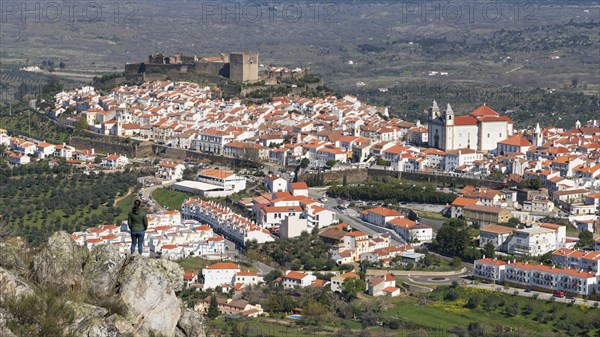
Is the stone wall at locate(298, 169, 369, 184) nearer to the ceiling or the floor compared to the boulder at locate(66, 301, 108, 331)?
nearer to the floor

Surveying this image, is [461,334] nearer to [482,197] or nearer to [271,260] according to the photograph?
[271,260]

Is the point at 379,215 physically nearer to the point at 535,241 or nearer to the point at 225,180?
the point at 535,241

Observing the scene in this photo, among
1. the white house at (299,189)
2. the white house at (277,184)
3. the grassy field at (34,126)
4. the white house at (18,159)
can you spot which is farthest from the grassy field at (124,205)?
the grassy field at (34,126)

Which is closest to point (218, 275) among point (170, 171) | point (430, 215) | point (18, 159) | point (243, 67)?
point (430, 215)

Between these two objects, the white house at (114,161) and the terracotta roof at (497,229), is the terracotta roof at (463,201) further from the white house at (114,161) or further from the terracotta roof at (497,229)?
the white house at (114,161)

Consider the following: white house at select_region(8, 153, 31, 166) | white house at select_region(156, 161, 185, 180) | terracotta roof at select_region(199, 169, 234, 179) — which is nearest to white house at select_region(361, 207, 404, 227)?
terracotta roof at select_region(199, 169, 234, 179)

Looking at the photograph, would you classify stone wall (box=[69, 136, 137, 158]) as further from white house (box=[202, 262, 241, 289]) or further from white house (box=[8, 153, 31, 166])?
white house (box=[202, 262, 241, 289])
